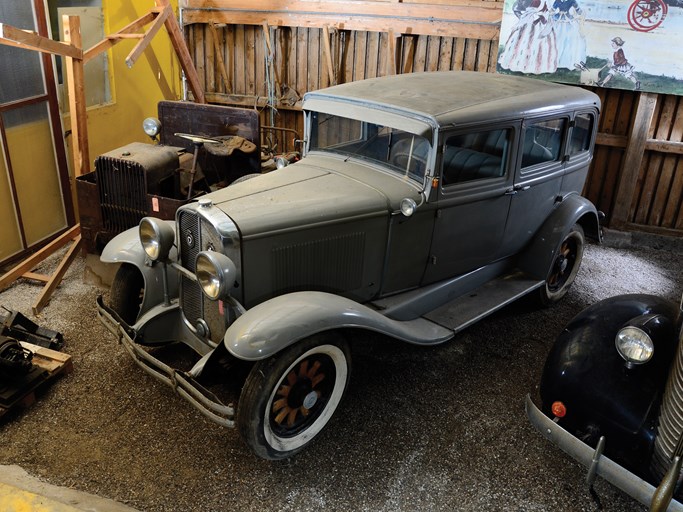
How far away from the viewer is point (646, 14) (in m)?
6.31

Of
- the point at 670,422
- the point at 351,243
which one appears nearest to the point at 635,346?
the point at 670,422

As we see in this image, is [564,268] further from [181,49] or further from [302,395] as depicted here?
[181,49]

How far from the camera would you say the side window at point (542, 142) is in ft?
15.0

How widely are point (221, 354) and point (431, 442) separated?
1427 mm

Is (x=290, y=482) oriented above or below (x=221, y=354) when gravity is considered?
below

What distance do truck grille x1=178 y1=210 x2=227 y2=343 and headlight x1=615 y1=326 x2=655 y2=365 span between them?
2228mm

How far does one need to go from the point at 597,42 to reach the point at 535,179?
2.85 meters

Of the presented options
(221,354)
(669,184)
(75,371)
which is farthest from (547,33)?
(75,371)

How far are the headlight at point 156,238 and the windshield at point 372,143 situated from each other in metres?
1.38

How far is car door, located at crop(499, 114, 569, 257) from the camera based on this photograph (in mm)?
4574

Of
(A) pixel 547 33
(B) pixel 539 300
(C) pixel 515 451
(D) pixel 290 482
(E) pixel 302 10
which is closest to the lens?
(D) pixel 290 482

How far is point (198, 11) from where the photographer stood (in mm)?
8219

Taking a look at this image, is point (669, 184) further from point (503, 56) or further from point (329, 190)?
point (329, 190)

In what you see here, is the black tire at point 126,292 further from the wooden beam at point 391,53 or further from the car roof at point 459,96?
the wooden beam at point 391,53
